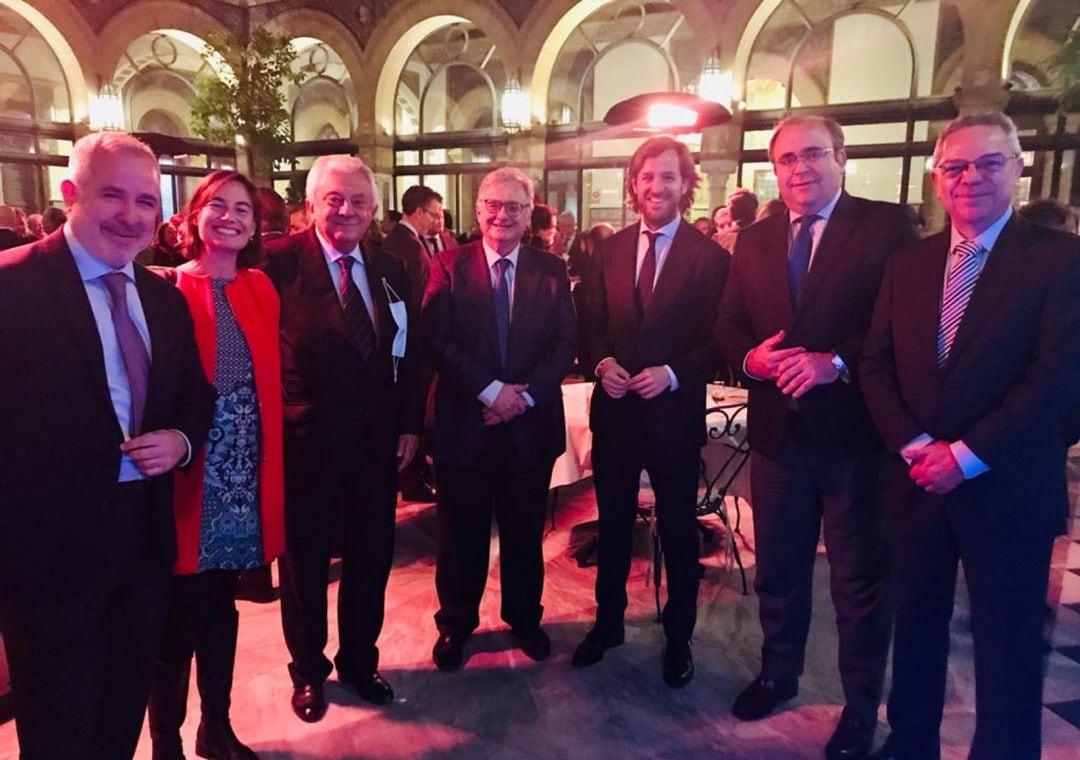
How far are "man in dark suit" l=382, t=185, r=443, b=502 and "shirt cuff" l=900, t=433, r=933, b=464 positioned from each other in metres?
3.10

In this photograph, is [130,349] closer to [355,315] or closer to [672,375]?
[355,315]

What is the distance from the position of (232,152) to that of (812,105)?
10747 millimetres

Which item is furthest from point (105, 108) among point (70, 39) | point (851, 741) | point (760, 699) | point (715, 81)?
point (851, 741)

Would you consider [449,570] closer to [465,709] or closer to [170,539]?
[465,709]

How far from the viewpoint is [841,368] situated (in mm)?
2570

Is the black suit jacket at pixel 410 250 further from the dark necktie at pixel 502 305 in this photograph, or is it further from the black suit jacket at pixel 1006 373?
the black suit jacket at pixel 1006 373

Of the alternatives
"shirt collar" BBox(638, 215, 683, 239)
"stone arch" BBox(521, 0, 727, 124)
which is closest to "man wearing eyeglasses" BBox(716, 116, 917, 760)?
"shirt collar" BBox(638, 215, 683, 239)

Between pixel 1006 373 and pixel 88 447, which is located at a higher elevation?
pixel 1006 373

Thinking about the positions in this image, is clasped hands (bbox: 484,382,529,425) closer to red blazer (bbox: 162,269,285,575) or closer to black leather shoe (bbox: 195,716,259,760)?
red blazer (bbox: 162,269,285,575)

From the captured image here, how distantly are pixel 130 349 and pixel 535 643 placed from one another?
2.13 meters

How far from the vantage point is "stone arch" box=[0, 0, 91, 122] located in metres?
12.1

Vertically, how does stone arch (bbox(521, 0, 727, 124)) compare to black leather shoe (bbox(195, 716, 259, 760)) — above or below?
above

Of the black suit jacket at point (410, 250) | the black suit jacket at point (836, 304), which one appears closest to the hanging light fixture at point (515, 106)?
the black suit jacket at point (410, 250)

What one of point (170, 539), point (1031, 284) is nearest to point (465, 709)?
point (170, 539)
